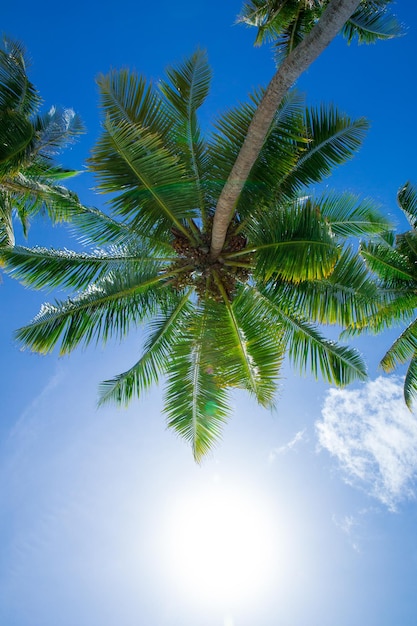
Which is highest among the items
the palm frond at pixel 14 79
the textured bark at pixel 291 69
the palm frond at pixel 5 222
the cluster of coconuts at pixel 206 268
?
the palm frond at pixel 14 79

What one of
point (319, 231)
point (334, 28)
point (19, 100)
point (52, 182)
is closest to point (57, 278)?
point (52, 182)

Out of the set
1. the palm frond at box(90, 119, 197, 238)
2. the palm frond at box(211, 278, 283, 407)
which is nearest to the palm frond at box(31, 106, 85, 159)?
the palm frond at box(90, 119, 197, 238)

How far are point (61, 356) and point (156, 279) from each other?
2.30m

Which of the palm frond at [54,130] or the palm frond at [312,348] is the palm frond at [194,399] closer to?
the palm frond at [312,348]

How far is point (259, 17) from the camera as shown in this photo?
12.2 meters

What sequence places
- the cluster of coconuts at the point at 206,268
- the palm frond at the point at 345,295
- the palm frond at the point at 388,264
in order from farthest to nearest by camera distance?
the palm frond at the point at 388,264, the cluster of coconuts at the point at 206,268, the palm frond at the point at 345,295

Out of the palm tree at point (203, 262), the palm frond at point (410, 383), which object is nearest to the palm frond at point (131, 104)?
the palm tree at point (203, 262)

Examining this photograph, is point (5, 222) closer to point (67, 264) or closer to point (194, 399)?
point (67, 264)

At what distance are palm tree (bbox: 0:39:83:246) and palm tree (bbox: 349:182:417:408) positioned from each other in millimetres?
8189

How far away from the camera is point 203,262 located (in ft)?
32.2

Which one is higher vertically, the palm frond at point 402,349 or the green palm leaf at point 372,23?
the green palm leaf at point 372,23

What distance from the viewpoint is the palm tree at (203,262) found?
8445 mm

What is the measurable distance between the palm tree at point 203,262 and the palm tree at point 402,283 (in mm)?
3272

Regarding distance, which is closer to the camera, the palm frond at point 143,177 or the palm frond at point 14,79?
the palm frond at point 143,177
